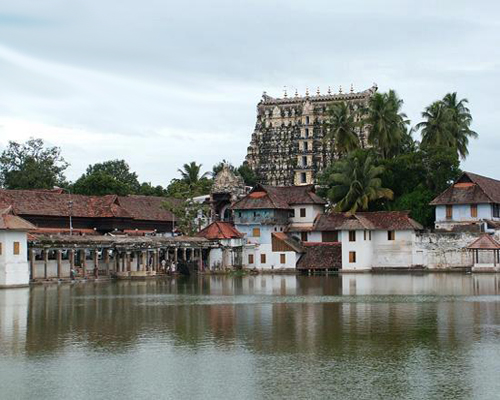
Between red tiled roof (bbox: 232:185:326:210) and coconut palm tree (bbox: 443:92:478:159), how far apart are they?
14.6 m

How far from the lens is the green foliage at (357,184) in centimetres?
7550

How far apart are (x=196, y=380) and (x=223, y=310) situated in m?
16.4

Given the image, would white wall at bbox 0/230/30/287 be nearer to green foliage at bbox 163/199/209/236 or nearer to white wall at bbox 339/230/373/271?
green foliage at bbox 163/199/209/236

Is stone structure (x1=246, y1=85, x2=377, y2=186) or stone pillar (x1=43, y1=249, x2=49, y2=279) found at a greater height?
stone structure (x1=246, y1=85, x2=377, y2=186)

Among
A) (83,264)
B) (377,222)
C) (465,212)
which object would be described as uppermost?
(465,212)

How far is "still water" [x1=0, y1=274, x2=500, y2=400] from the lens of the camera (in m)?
20.2

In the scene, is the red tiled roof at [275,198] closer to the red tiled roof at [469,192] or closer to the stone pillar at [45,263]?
the red tiled roof at [469,192]

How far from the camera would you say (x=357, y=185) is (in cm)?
7631

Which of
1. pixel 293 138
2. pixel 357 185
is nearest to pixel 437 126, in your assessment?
pixel 357 185

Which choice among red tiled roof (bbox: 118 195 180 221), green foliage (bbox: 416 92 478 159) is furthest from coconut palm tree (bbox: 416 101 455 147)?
red tiled roof (bbox: 118 195 180 221)

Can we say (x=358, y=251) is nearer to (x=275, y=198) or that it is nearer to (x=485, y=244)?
(x=275, y=198)

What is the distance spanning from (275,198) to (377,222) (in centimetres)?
1003

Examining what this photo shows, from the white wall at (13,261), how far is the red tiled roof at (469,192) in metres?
34.4

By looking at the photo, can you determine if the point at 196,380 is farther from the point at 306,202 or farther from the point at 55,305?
the point at 306,202
